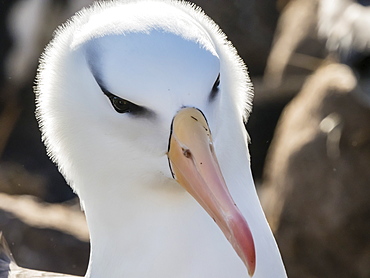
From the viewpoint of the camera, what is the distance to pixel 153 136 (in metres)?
2.04

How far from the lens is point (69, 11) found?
638cm

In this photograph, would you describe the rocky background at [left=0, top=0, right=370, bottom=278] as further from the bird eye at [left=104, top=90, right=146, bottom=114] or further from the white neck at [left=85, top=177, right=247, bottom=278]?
the bird eye at [left=104, top=90, right=146, bottom=114]

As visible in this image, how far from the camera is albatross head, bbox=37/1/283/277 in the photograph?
1940 millimetres

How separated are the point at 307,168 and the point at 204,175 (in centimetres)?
256

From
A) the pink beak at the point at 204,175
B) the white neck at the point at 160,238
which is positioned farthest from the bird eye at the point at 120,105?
the white neck at the point at 160,238

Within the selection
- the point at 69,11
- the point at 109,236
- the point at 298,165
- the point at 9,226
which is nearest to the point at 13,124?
the point at 69,11

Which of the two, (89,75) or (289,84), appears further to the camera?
(289,84)

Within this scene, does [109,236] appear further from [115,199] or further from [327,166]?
[327,166]

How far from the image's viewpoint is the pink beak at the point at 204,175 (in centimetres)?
192

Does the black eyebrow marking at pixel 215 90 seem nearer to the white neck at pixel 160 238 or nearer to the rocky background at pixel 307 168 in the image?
the white neck at pixel 160 238

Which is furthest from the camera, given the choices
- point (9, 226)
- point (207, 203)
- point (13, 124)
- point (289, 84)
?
point (13, 124)

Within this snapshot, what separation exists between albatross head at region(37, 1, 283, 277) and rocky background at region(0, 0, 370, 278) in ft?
6.56

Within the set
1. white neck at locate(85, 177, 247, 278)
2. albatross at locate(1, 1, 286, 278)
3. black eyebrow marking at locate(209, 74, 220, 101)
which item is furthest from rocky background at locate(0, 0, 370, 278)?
black eyebrow marking at locate(209, 74, 220, 101)

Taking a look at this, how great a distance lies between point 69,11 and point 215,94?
4.52 m
